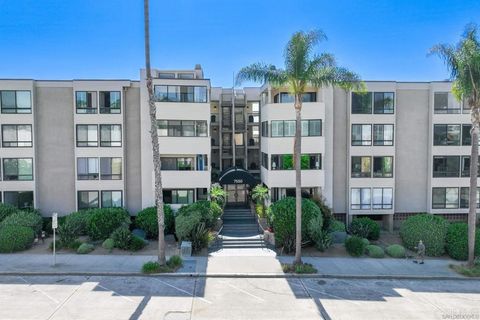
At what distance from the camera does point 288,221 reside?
71.0ft

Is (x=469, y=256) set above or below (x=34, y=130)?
below

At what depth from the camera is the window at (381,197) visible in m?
27.5

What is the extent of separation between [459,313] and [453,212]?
1595 cm

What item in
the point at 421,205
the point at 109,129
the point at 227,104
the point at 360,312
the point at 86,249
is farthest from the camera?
the point at 227,104

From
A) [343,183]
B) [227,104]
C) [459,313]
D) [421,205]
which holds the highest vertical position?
[227,104]

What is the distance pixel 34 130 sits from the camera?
25953 mm

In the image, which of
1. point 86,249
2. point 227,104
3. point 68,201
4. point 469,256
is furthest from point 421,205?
point 68,201

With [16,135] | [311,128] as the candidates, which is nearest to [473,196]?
[311,128]

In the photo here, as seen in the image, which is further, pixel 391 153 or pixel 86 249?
pixel 391 153

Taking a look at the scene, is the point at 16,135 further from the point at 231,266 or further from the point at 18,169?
the point at 231,266

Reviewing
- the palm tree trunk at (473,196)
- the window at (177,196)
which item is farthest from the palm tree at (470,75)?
the window at (177,196)

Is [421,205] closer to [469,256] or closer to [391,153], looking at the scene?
[391,153]

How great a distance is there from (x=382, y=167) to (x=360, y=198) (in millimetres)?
2943

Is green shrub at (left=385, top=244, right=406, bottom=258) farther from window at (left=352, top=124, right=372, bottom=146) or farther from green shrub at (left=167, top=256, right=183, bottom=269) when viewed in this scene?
green shrub at (left=167, top=256, right=183, bottom=269)
